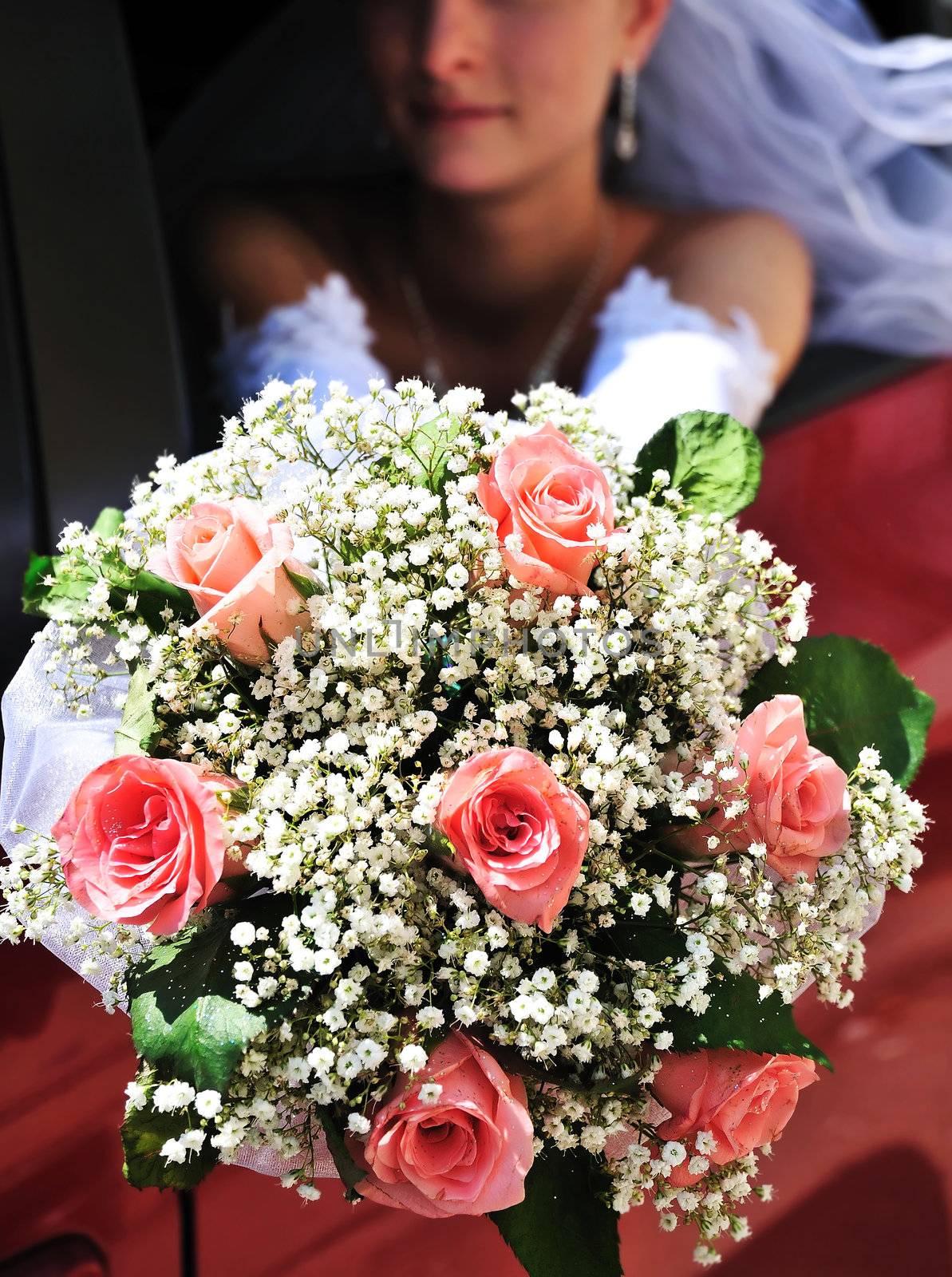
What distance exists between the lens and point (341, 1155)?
2.35ft

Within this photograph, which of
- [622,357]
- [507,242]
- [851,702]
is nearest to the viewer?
[851,702]

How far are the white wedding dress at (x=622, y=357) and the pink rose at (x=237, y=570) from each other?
92cm

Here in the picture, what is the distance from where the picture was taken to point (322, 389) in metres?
1.69

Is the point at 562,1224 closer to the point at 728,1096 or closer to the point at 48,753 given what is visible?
the point at 728,1096

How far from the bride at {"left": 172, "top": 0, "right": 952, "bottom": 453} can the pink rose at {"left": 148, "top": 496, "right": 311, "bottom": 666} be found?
90 centimetres

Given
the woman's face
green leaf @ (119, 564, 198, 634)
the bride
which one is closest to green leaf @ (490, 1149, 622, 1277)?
green leaf @ (119, 564, 198, 634)

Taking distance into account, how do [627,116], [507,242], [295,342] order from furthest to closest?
[627,116] < [507,242] < [295,342]

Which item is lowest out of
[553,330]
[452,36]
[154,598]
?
[553,330]

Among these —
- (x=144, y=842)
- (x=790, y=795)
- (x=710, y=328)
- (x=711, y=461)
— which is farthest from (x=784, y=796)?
(x=710, y=328)

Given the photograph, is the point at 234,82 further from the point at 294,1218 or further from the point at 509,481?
the point at 294,1218

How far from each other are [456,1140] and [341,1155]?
0.07m

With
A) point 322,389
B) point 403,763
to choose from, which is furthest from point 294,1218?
point 322,389

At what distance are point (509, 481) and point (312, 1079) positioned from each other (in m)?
0.39

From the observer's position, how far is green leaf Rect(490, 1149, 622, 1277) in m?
0.75
